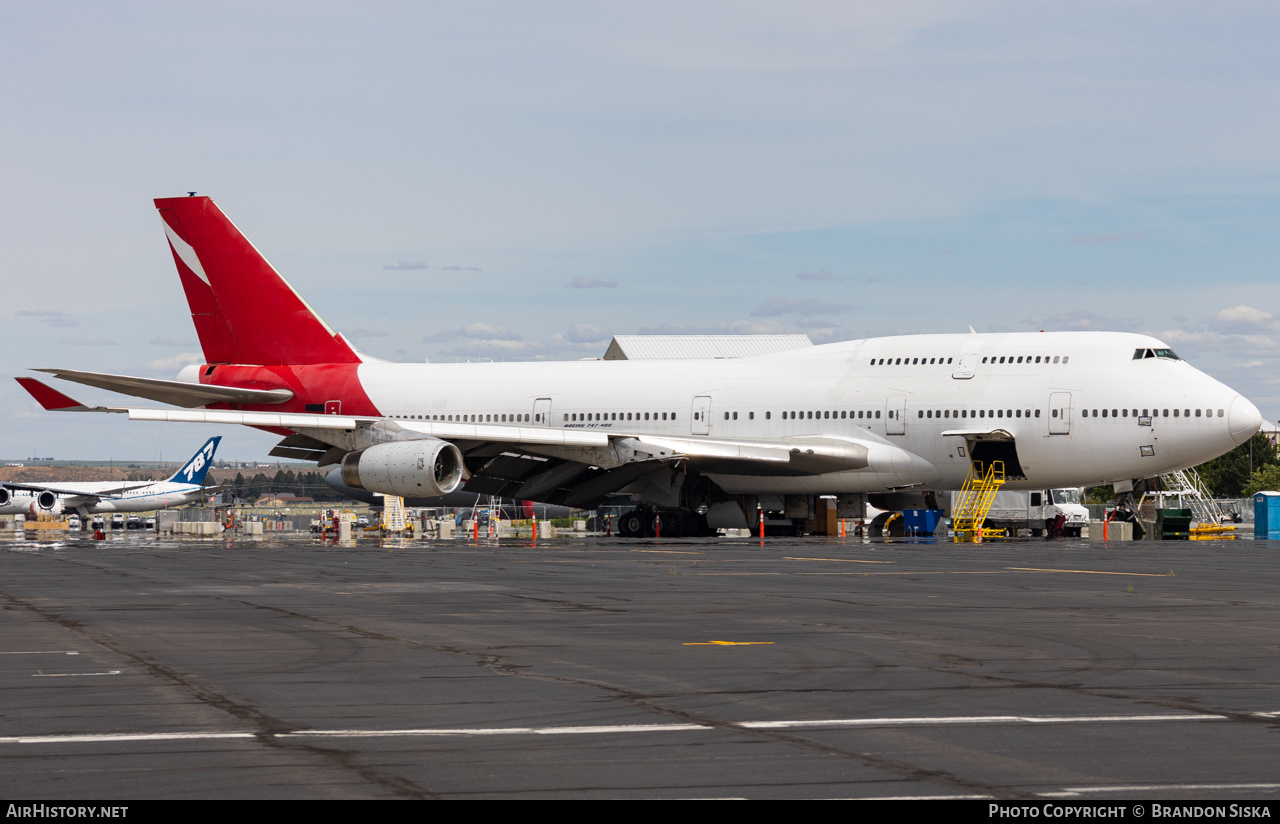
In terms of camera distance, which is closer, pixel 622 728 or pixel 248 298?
pixel 622 728

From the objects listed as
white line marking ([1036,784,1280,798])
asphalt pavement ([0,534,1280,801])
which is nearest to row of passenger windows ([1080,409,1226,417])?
asphalt pavement ([0,534,1280,801])

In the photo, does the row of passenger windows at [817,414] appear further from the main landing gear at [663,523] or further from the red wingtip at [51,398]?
the red wingtip at [51,398]

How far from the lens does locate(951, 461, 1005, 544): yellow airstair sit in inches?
1433

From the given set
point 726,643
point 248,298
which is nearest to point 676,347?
point 248,298

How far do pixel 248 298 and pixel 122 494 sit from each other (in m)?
58.0

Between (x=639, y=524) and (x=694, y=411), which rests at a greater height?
(x=694, y=411)

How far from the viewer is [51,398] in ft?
119

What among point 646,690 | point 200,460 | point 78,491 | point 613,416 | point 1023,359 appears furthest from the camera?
point 200,460

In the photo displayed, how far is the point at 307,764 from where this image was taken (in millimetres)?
6918

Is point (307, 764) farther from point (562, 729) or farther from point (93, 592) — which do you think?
point (93, 592)

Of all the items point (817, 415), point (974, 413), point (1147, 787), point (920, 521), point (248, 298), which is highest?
point (248, 298)

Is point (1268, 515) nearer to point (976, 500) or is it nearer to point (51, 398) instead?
point (976, 500)

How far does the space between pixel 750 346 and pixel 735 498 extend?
29374mm
